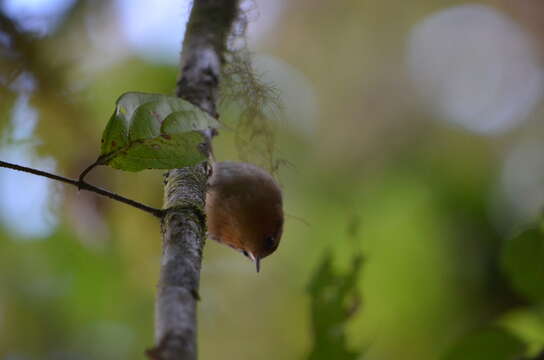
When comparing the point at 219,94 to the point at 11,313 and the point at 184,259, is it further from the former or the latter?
the point at 11,313

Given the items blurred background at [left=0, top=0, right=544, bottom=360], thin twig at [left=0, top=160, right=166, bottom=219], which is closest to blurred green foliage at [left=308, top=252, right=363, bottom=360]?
blurred background at [left=0, top=0, right=544, bottom=360]

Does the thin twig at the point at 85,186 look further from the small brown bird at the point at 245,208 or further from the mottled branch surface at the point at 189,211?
the small brown bird at the point at 245,208

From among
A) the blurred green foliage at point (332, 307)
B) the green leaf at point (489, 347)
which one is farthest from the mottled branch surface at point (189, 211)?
the green leaf at point (489, 347)

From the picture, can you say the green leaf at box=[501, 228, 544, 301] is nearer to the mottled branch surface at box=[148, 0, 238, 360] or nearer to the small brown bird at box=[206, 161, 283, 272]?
the small brown bird at box=[206, 161, 283, 272]

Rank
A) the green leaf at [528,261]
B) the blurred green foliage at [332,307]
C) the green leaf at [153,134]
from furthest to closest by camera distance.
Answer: the green leaf at [528,261] → the blurred green foliage at [332,307] → the green leaf at [153,134]

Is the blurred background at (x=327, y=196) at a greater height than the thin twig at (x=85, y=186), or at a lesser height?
greater

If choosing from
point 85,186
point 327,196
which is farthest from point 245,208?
point 327,196

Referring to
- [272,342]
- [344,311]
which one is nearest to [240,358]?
[272,342]

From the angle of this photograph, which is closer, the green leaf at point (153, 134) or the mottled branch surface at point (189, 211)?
the mottled branch surface at point (189, 211)
